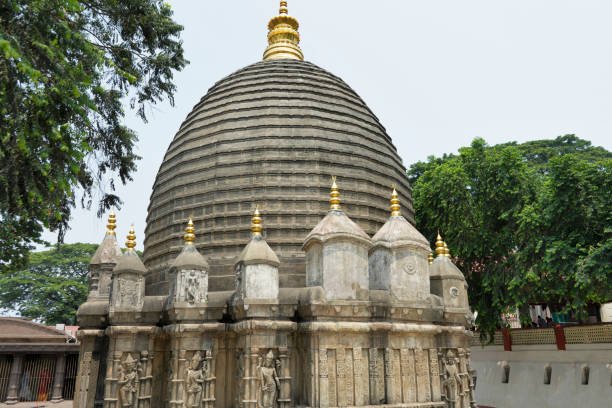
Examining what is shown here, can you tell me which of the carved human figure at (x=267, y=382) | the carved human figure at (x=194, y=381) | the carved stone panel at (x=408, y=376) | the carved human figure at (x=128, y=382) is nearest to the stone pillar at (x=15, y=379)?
the carved human figure at (x=128, y=382)

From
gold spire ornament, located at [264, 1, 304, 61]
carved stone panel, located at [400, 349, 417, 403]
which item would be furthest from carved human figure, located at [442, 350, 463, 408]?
gold spire ornament, located at [264, 1, 304, 61]

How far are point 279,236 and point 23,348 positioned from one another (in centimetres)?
1551

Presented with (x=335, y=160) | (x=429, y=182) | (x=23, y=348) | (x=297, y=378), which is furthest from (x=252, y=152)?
(x=23, y=348)

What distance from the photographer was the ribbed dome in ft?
34.1

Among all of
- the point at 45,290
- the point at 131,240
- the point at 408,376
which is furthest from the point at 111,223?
the point at 45,290

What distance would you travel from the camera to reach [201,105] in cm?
1360

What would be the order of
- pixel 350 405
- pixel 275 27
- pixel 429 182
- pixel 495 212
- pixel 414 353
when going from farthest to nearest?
pixel 429 182
pixel 495 212
pixel 275 27
pixel 414 353
pixel 350 405

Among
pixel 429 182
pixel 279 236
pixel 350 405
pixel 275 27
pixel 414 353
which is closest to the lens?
pixel 350 405

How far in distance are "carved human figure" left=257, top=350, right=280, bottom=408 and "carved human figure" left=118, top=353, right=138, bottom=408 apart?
2.39 meters

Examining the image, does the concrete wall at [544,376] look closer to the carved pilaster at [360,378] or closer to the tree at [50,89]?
the carved pilaster at [360,378]

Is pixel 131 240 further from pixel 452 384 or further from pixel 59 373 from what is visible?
pixel 59 373

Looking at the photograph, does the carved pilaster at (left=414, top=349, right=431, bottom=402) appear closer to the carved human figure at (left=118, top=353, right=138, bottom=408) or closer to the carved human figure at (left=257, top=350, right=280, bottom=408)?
the carved human figure at (left=257, top=350, right=280, bottom=408)

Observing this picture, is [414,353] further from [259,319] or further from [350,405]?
[259,319]

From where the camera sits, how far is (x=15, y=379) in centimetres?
1969
